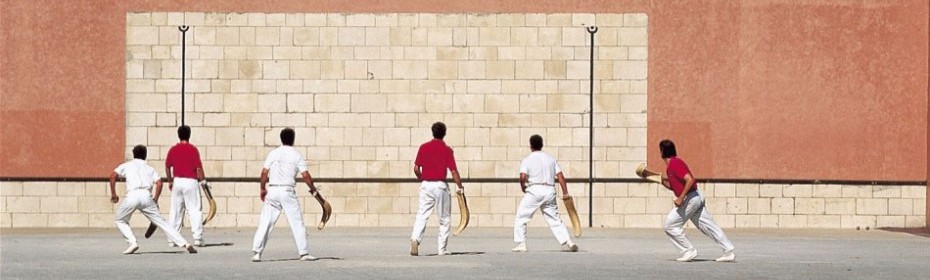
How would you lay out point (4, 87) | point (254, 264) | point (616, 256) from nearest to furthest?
1. point (254, 264)
2. point (616, 256)
3. point (4, 87)

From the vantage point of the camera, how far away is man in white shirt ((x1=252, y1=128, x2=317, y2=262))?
68.7ft

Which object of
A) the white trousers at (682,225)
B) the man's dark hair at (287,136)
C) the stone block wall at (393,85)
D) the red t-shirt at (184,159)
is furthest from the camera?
the stone block wall at (393,85)

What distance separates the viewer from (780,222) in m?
31.4

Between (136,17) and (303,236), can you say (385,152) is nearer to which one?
(136,17)

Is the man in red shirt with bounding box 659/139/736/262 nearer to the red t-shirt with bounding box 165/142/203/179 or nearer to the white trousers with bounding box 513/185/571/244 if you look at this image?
the white trousers with bounding box 513/185/571/244

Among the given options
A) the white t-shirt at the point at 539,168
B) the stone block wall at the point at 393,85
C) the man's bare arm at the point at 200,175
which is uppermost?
the stone block wall at the point at 393,85

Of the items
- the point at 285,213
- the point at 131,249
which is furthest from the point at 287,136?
the point at 131,249

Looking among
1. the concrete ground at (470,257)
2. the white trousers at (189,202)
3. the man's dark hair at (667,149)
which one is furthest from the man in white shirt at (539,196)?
the white trousers at (189,202)

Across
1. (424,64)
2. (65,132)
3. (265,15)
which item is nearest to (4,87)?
(65,132)

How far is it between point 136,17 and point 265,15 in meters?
2.00

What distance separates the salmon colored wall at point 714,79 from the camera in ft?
102

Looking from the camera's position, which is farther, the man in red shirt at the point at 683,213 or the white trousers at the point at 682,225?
the white trousers at the point at 682,225

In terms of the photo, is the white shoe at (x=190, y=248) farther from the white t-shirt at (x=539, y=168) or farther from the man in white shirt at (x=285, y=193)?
the white t-shirt at (x=539, y=168)

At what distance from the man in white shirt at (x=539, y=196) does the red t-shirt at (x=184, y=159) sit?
4.20 meters
